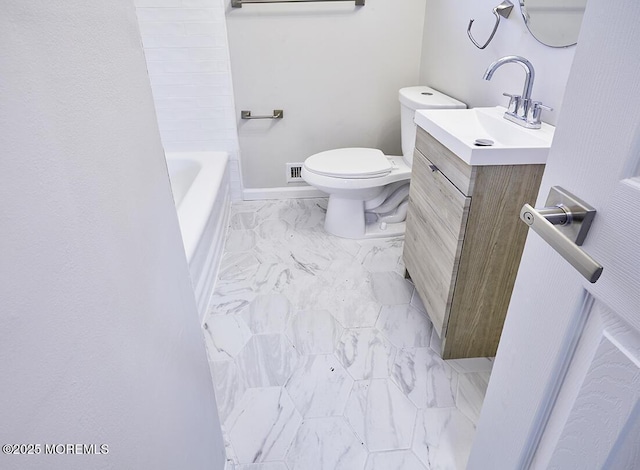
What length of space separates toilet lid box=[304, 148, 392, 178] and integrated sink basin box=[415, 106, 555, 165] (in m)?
0.55

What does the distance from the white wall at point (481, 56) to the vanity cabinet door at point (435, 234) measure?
0.45 m

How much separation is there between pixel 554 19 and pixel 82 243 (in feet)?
5.13

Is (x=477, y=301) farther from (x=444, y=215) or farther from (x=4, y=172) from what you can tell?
(x=4, y=172)

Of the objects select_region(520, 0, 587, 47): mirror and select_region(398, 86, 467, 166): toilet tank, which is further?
select_region(398, 86, 467, 166): toilet tank

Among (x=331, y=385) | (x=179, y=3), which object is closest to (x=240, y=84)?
(x=179, y=3)

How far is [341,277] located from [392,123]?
4.09 ft

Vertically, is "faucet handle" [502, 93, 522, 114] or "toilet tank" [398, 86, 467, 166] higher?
"faucet handle" [502, 93, 522, 114]

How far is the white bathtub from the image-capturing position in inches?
65.6

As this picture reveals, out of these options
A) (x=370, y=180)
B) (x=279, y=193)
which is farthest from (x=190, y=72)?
(x=370, y=180)

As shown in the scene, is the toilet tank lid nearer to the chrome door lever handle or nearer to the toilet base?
the toilet base

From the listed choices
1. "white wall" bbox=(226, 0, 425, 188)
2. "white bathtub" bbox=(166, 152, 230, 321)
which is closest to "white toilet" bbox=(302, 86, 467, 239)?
"white wall" bbox=(226, 0, 425, 188)

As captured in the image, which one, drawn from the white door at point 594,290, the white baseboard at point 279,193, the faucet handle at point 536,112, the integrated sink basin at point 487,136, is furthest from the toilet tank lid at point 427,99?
the white door at point 594,290

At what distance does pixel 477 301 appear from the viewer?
136 centimetres

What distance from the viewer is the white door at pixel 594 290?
1.40 ft
